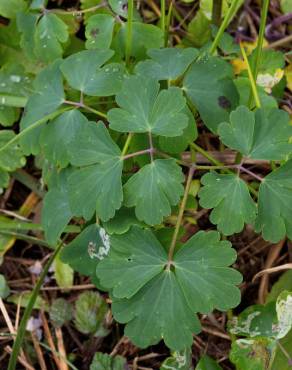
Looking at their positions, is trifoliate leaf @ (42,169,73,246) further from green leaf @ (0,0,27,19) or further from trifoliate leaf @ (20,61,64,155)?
green leaf @ (0,0,27,19)

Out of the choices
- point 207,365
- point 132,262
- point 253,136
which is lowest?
point 207,365

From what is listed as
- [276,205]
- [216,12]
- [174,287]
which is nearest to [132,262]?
[174,287]

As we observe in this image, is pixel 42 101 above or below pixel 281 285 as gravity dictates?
above

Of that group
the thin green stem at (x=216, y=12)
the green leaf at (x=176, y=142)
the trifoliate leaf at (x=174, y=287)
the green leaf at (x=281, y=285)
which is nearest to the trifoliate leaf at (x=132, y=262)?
the trifoliate leaf at (x=174, y=287)

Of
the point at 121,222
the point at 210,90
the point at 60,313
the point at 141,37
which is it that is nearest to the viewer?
the point at 121,222

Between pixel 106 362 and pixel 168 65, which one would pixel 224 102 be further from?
pixel 106 362

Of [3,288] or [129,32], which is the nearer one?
[129,32]

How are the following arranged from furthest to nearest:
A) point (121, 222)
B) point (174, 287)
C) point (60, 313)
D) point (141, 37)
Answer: point (60, 313)
point (141, 37)
point (121, 222)
point (174, 287)

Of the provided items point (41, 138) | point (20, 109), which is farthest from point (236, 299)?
point (20, 109)
